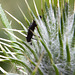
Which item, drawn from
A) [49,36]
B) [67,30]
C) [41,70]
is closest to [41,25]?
[49,36]

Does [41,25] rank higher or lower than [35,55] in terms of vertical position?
higher

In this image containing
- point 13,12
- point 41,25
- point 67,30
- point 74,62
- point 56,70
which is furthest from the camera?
point 13,12

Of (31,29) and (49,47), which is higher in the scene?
(31,29)

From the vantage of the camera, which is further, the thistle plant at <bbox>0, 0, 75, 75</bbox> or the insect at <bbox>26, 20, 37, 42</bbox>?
the insect at <bbox>26, 20, 37, 42</bbox>

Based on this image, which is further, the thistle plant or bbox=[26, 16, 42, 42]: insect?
bbox=[26, 16, 42, 42]: insect

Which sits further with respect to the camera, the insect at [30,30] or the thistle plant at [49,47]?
the insect at [30,30]

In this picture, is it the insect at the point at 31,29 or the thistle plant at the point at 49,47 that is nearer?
the thistle plant at the point at 49,47

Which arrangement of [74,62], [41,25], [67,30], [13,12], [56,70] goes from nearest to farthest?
[56,70] → [74,62] → [67,30] → [41,25] → [13,12]

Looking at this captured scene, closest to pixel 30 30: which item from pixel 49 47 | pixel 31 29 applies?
pixel 31 29

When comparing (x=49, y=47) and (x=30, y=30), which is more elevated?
(x=30, y=30)

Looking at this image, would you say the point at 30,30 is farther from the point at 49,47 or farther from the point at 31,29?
the point at 49,47

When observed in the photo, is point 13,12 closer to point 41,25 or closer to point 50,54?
point 41,25
